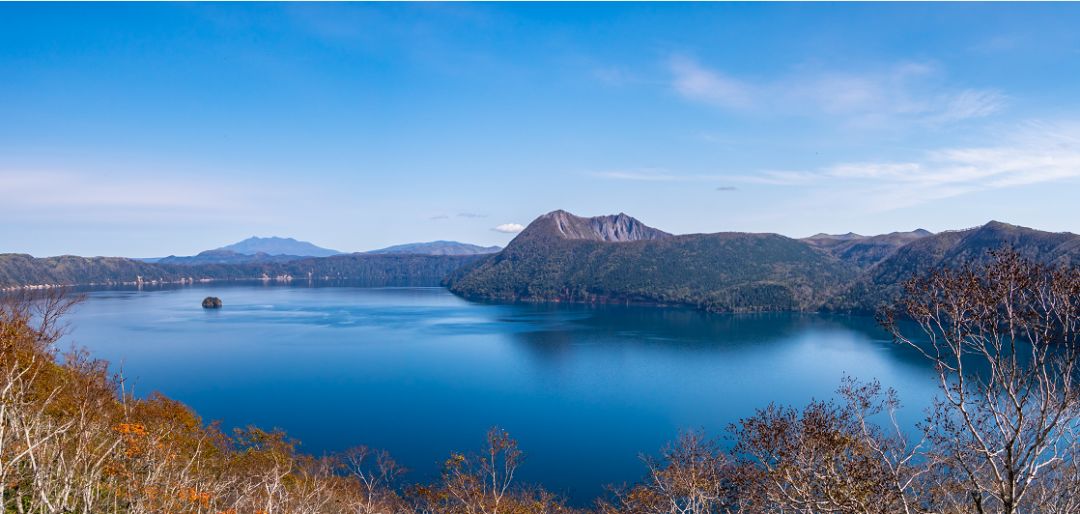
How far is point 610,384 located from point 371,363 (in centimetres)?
2700

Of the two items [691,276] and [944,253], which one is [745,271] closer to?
[691,276]

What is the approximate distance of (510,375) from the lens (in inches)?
2361

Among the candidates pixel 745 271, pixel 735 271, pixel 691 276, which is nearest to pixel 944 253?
pixel 745 271

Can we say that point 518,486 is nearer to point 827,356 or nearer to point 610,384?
point 610,384

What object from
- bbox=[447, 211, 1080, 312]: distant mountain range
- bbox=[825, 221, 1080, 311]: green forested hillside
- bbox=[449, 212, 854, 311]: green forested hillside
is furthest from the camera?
bbox=[449, 212, 854, 311]: green forested hillside

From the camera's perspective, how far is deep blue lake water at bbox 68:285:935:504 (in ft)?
129

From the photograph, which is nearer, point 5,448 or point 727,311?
point 5,448

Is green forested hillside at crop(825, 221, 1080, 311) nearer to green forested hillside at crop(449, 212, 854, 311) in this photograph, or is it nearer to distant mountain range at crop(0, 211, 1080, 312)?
A: distant mountain range at crop(0, 211, 1080, 312)

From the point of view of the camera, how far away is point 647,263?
6890 inches

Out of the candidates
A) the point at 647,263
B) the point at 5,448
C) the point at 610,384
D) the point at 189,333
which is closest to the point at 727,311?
the point at 647,263

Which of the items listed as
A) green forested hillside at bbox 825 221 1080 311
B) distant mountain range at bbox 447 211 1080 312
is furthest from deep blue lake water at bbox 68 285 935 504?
distant mountain range at bbox 447 211 1080 312

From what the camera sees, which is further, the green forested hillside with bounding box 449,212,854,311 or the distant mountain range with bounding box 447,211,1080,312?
the green forested hillside with bounding box 449,212,854,311

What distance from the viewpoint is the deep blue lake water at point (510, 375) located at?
1545 inches

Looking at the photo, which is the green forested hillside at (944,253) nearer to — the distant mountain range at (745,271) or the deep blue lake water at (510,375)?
the distant mountain range at (745,271)
